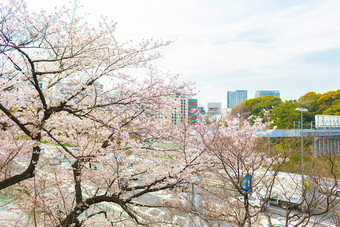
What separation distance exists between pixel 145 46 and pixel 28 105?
2.46 m

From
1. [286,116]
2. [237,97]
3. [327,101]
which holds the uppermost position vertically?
[237,97]

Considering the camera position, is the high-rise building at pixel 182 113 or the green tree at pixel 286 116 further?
the green tree at pixel 286 116

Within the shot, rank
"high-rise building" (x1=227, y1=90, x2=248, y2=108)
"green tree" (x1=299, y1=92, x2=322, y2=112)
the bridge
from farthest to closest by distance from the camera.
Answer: "high-rise building" (x1=227, y1=90, x2=248, y2=108) < "green tree" (x1=299, y1=92, x2=322, y2=112) < the bridge

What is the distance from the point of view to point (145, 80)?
4.38 metres

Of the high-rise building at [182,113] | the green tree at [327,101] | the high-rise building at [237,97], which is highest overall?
the high-rise building at [237,97]

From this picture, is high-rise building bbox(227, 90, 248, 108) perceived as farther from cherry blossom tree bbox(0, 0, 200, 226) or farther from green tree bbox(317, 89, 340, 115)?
cherry blossom tree bbox(0, 0, 200, 226)

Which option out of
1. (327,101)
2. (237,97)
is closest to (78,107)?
(327,101)

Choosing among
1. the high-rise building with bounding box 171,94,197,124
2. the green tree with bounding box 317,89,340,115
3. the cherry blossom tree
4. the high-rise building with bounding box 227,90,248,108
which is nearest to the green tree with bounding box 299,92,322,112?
the green tree with bounding box 317,89,340,115

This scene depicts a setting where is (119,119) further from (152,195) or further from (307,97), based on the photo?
(307,97)

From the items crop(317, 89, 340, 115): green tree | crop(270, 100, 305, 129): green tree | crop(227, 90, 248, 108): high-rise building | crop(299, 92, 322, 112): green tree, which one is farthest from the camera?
crop(227, 90, 248, 108): high-rise building

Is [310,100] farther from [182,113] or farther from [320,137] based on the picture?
[182,113]

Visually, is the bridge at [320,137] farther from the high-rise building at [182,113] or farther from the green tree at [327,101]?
the green tree at [327,101]

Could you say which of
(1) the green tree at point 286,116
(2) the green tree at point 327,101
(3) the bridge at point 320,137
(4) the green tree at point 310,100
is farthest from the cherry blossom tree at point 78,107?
(4) the green tree at point 310,100

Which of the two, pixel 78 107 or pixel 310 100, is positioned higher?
pixel 310 100
